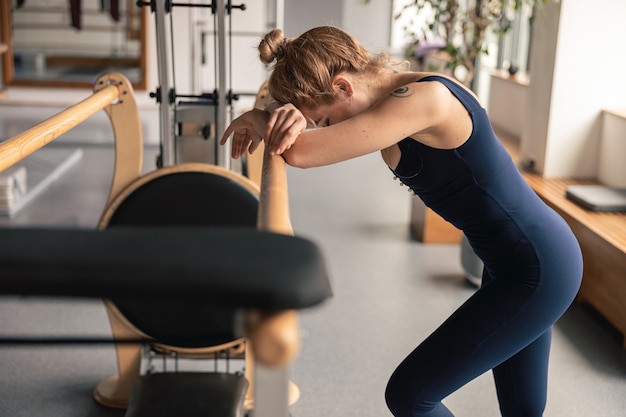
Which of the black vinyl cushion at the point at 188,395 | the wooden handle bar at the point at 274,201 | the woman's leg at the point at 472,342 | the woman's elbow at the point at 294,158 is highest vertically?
the wooden handle bar at the point at 274,201

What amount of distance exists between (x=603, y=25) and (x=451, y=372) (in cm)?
322

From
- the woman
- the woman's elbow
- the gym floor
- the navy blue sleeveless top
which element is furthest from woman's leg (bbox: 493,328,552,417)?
the woman's elbow

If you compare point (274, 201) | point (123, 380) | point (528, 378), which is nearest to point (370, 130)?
point (274, 201)

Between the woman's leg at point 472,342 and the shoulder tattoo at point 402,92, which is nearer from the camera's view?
the shoulder tattoo at point 402,92

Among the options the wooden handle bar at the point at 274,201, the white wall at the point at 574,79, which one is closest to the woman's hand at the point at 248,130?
the wooden handle bar at the point at 274,201

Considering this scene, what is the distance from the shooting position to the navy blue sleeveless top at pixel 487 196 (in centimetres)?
156

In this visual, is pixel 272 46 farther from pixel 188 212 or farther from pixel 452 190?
pixel 188 212

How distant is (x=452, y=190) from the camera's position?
160 centimetres

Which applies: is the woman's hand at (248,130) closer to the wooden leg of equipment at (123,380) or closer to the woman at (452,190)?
the woman at (452,190)

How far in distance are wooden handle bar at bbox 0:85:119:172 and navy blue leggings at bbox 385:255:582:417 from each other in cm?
96

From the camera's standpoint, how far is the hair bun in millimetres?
1560

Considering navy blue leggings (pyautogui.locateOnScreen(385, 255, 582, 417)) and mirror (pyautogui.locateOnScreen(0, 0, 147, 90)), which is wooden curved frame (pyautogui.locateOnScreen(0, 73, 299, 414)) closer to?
navy blue leggings (pyautogui.locateOnScreen(385, 255, 582, 417))

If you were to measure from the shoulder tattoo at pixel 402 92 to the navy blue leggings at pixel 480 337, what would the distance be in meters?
0.49

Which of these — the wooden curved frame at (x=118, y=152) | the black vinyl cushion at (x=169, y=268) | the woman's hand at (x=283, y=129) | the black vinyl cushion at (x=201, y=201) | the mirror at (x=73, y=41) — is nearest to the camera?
the black vinyl cushion at (x=169, y=268)
